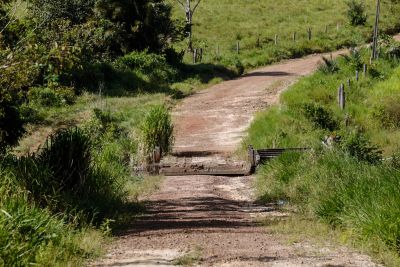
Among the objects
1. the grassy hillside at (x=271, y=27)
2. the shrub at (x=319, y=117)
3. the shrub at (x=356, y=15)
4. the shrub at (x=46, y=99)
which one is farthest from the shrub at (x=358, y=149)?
the shrub at (x=356, y=15)

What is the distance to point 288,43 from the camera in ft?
138

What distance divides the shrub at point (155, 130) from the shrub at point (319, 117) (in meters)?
5.76

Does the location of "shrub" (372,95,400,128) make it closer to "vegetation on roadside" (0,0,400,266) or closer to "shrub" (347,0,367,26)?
"vegetation on roadside" (0,0,400,266)

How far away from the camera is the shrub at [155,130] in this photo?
1827 cm

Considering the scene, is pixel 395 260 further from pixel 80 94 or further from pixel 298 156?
pixel 80 94

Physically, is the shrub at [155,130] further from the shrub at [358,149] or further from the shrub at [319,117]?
the shrub at [319,117]

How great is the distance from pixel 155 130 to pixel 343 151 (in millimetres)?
6322

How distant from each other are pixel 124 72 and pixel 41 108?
5785mm

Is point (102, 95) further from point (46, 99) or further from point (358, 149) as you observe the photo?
point (358, 149)

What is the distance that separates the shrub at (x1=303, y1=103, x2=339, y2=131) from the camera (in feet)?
73.8

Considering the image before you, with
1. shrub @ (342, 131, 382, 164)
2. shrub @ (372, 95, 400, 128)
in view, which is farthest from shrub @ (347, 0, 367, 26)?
shrub @ (342, 131, 382, 164)

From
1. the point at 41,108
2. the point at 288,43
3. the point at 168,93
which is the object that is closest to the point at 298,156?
the point at 41,108

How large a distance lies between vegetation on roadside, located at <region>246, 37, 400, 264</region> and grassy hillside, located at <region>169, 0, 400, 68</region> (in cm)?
798

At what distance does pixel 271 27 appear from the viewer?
45.9m
